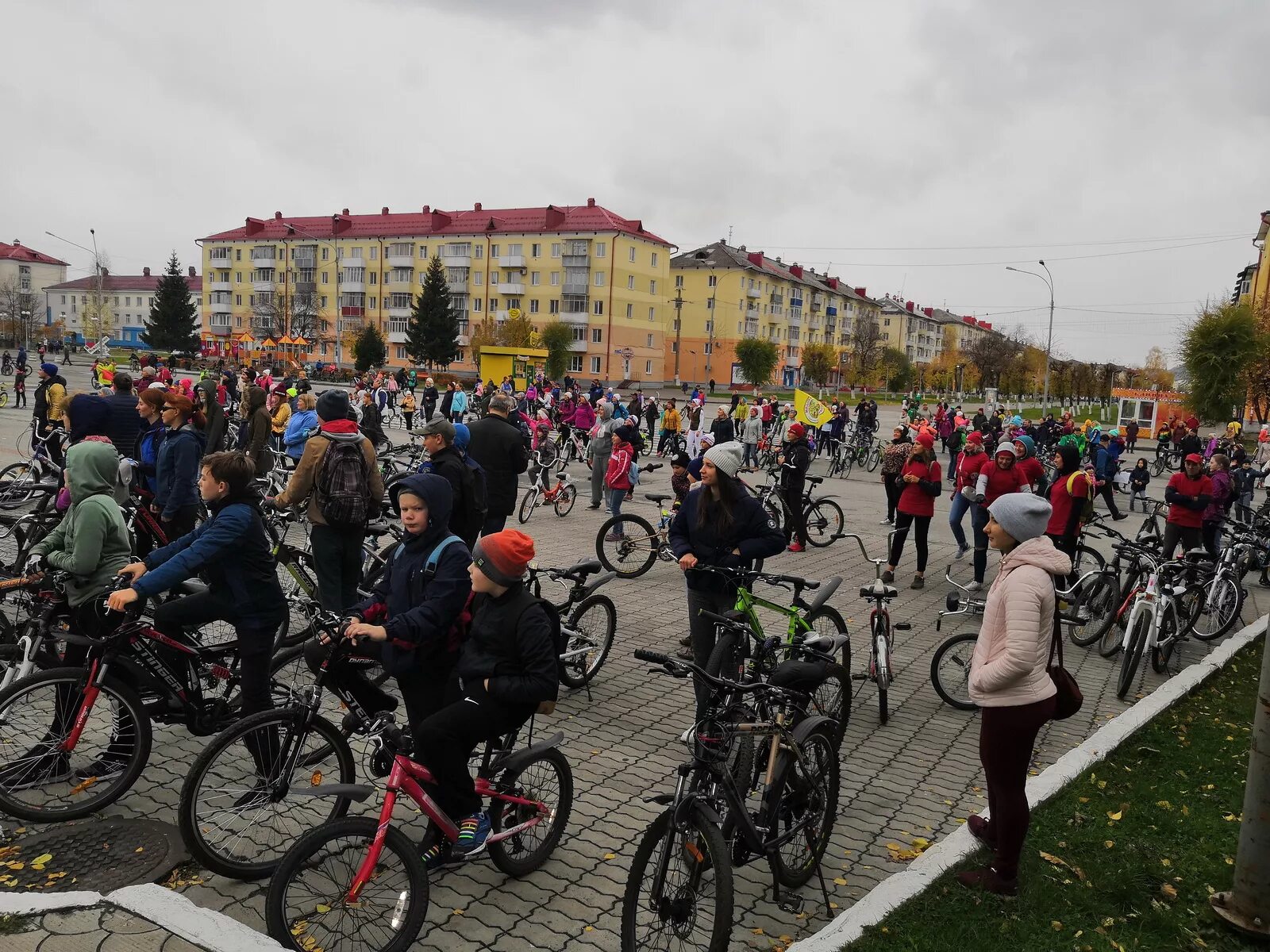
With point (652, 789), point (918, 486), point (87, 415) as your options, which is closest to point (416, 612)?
point (652, 789)

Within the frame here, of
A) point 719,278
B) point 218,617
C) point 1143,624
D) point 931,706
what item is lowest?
point 931,706

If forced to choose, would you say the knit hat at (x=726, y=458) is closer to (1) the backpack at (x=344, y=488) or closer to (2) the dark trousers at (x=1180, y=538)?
(1) the backpack at (x=344, y=488)

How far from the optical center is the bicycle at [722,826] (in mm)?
3369

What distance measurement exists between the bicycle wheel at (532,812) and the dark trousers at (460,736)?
19 cm

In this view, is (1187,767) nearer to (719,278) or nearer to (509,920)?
(509,920)

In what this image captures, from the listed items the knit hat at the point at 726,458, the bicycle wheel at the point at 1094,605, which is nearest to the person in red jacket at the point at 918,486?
the bicycle wheel at the point at 1094,605

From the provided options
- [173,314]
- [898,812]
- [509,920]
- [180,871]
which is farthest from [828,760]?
[173,314]

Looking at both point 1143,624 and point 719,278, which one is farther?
point 719,278

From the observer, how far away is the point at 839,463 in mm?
25391

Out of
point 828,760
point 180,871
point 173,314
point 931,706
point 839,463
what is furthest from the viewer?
point 173,314

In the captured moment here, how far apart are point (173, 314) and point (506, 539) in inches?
3402

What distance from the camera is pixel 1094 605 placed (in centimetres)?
919

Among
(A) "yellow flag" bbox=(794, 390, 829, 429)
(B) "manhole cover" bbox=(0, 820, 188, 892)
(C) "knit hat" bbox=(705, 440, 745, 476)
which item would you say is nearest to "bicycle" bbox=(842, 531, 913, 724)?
(C) "knit hat" bbox=(705, 440, 745, 476)

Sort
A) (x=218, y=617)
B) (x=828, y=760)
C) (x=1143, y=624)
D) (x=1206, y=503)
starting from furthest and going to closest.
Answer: (x=1206, y=503) < (x=1143, y=624) < (x=218, y=617) < (x=828, y=760)
